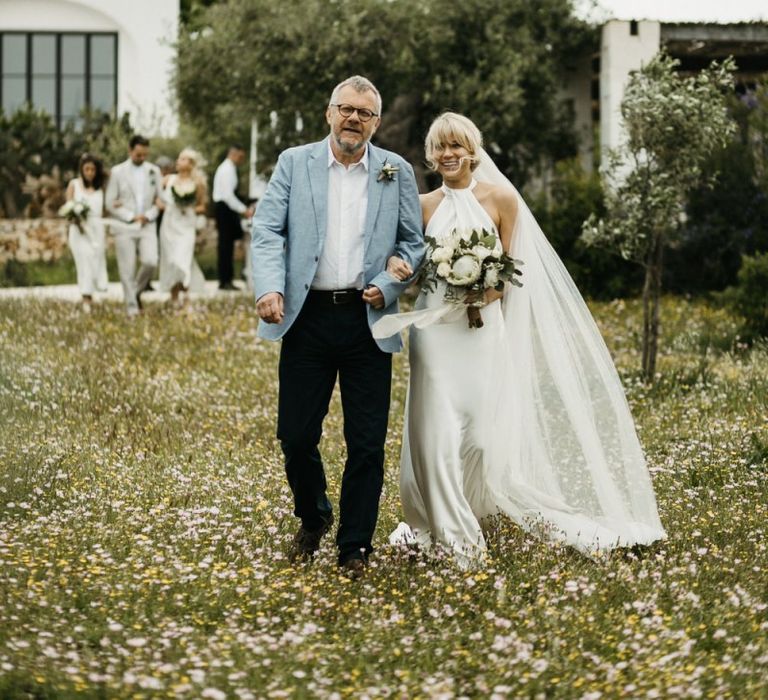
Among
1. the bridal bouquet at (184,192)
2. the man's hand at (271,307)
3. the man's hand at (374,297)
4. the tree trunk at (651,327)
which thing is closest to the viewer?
the man's hand at (271,307)

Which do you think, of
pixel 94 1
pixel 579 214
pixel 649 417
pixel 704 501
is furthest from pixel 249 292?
pixel 94 1

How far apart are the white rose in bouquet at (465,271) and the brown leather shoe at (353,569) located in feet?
4.38

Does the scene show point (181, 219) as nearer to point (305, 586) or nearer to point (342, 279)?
point (342, 279)

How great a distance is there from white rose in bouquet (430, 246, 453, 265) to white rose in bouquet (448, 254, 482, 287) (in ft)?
0.16

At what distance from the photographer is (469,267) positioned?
21.6ft

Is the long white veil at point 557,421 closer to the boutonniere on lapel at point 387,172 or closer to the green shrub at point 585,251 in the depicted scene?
the boutonniere on lapel at point 387,172

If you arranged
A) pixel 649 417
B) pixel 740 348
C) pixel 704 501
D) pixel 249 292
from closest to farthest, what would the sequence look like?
pixel 704 501, pixel 649 417, pixel 740 348, pixel 249 292

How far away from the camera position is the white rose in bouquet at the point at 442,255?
6633mm

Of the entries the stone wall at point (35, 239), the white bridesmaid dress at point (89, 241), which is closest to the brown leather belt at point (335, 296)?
the white bridesmaid dress at point (89, 241)

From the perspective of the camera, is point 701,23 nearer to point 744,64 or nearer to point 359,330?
point 744,64

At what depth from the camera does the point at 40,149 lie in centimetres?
2992

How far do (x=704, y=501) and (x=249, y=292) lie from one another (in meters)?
14.1

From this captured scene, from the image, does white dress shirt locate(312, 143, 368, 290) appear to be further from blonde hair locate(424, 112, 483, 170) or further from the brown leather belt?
blonde hair locate(424, 112, 483, 170)

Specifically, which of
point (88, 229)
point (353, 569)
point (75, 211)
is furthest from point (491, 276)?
point (88, 229)
